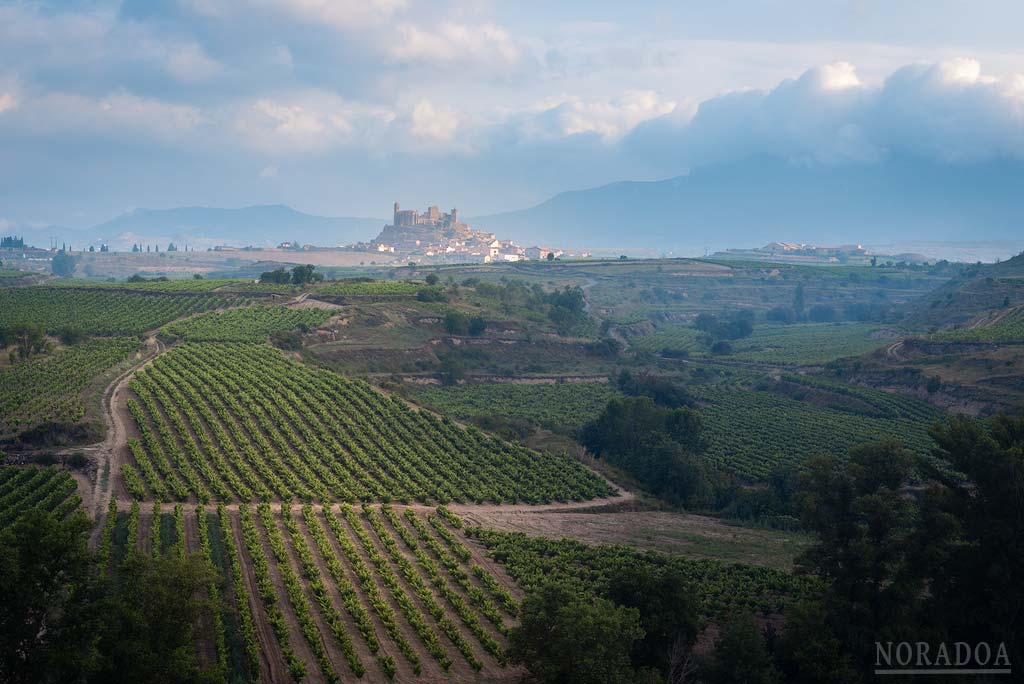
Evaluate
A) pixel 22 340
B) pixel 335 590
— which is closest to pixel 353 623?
pixel 335 590

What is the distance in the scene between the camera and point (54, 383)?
190 feet

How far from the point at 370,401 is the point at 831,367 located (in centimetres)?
6276

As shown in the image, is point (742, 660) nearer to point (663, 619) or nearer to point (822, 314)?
point (663, 619)

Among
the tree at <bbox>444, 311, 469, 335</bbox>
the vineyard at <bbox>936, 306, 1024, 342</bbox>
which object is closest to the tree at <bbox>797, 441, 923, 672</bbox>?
the vineyard at <bbox>936, 306, 1024, 342</bbox>

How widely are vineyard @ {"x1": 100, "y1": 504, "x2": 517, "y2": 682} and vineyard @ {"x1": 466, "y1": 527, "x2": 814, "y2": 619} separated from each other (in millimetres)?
1595

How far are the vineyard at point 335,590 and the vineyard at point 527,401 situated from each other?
27755 millimetres

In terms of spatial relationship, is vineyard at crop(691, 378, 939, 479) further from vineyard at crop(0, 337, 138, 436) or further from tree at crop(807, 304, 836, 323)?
tree at crop(807, 304, 836, 323)

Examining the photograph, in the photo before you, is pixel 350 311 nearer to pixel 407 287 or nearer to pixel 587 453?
pixel 407 287

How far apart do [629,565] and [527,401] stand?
46.4 metres

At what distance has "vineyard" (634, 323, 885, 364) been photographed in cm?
11312

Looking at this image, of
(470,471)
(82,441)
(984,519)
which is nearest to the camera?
(984,519)

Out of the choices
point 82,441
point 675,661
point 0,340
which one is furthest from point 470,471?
point 0,340

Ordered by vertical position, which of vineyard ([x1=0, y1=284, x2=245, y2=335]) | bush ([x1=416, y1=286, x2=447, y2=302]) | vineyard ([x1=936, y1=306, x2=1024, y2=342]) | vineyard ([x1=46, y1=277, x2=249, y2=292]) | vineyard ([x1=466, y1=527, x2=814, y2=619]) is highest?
vineyard ([x1=46, y1=277, x2=249, y2=292])

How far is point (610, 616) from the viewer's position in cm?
2466
